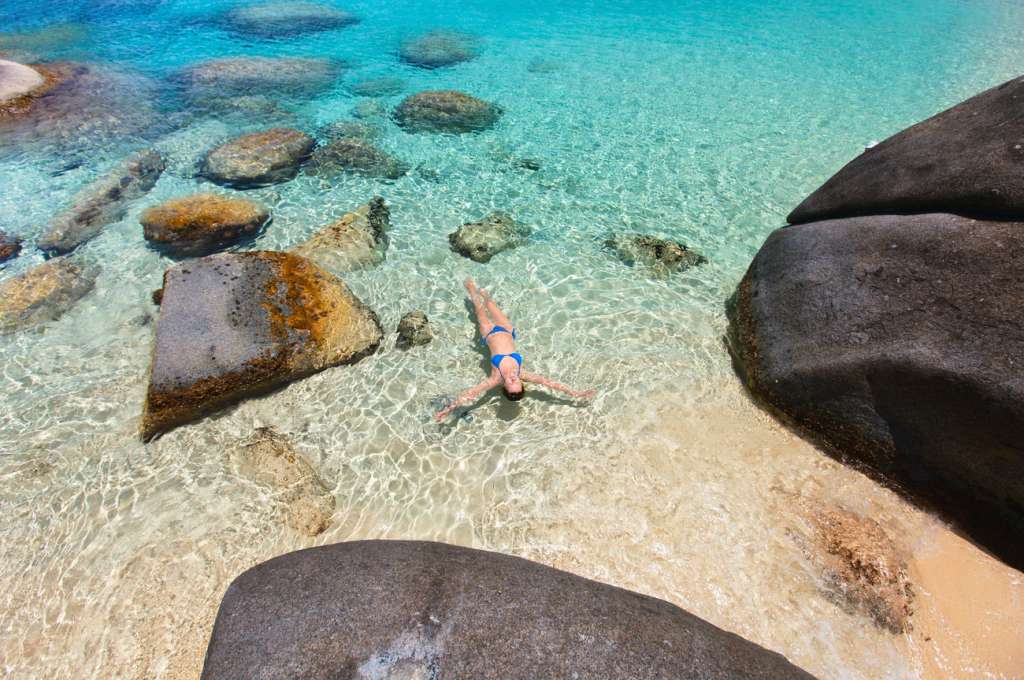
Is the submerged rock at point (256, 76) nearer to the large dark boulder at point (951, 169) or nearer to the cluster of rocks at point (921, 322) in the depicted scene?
the large dark boulder at point (951, 169)

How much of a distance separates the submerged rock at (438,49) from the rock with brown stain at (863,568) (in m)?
20.8

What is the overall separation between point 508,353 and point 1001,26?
32.0m

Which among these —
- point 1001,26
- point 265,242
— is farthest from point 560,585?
point 1001,26

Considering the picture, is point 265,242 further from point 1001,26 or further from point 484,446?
point 1001,26

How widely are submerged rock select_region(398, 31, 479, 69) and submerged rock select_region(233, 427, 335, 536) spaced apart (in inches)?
726

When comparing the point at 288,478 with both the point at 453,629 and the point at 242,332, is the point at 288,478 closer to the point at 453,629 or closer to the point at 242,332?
the point at 242,332

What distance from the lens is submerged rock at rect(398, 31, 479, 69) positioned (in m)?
20.4

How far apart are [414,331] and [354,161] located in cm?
721

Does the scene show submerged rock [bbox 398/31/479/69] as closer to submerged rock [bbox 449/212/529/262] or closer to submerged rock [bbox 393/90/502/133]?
submerged rock [bbox 393/90/502/133]

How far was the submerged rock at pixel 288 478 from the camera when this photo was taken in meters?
5.88

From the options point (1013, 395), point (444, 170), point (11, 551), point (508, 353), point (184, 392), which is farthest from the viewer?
point (444, 170)

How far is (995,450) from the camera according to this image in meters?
5.10

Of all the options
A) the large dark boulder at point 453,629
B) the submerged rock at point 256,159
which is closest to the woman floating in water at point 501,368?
the large dark boulder at point 453,629

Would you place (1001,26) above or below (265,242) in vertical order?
above
